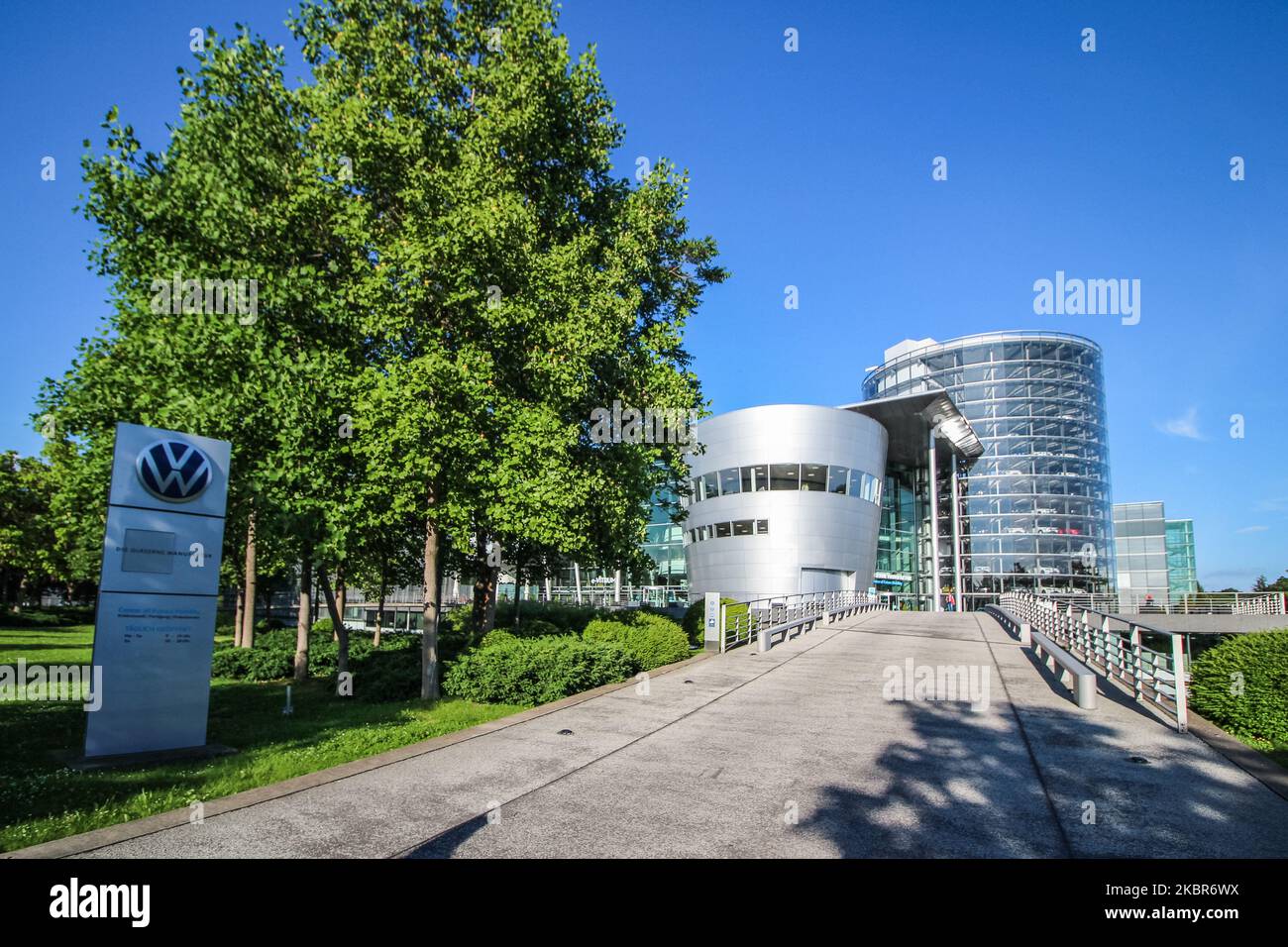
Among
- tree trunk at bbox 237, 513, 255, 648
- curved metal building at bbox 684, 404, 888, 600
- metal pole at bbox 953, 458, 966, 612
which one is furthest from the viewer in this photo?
metal pole at bbox 953, 458, 966, 612

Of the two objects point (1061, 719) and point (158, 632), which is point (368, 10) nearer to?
point (158, 632)

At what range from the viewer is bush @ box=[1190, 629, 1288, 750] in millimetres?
9477

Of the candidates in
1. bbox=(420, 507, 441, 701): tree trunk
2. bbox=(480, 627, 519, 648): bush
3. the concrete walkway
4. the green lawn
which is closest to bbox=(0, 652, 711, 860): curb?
the concrete walkway

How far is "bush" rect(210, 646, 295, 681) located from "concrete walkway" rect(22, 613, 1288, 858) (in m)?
12.7

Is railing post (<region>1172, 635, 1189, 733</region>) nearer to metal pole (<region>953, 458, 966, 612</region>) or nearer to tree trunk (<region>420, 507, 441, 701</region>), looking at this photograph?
tree trunk (<region>420, 507, 441, 701</region>)

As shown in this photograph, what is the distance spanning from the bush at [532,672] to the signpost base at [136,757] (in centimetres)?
473

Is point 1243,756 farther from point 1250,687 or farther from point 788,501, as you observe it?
point 788,501

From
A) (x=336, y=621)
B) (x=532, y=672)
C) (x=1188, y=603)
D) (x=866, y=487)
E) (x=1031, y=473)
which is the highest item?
(x=1031, y=473)

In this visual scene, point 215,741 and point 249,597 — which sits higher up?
point 249,597

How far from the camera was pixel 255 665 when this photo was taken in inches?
805

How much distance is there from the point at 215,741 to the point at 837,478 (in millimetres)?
47818

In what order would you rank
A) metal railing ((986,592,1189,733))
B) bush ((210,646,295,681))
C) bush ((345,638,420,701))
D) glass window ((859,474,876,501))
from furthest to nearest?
glass window ((859,474,876,501)), bush ((210,646,295,681)), bush ((345,638,420,701)), metal railing ((986,592,1189,733))

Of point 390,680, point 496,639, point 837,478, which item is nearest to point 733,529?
point 837,478
